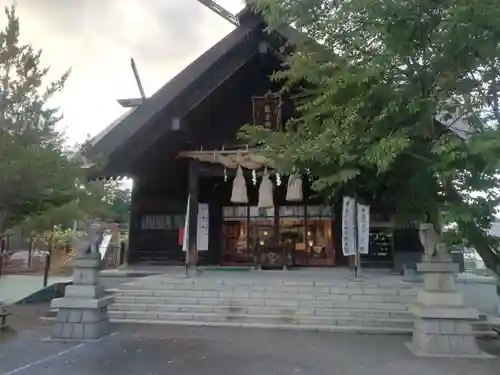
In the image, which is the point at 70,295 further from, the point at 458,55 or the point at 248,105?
the point at 248,105

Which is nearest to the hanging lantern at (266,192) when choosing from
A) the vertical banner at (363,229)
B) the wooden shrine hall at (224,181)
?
the wooden shrine hall at (224,181)

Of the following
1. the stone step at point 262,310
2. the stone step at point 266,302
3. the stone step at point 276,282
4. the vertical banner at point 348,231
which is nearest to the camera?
the stone step at point 262,310

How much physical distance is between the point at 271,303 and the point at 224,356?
3.07 metres

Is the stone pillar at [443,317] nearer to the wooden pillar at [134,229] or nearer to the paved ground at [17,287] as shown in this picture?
the paved ground at [17,287]

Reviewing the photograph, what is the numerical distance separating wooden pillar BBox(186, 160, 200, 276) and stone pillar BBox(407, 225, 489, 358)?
589cm

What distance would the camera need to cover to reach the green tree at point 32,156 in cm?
578

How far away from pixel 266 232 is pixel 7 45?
30.2ft

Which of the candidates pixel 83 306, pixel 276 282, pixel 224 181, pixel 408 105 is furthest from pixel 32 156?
pixel 224 181

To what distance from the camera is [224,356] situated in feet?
18.8

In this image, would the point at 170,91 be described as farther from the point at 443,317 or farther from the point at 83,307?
the point at 443,317

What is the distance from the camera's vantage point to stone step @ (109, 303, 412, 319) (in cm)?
814

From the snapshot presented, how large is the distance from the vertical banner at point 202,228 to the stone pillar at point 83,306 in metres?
4.83

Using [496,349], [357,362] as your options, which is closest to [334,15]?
[357,362]

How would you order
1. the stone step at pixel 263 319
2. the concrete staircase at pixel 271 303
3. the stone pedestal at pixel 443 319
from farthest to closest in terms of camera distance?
the concrete staircase at pixel 271 303 → the stone step at pixel 263 319 → the stone pedestal at pixel 443 319
